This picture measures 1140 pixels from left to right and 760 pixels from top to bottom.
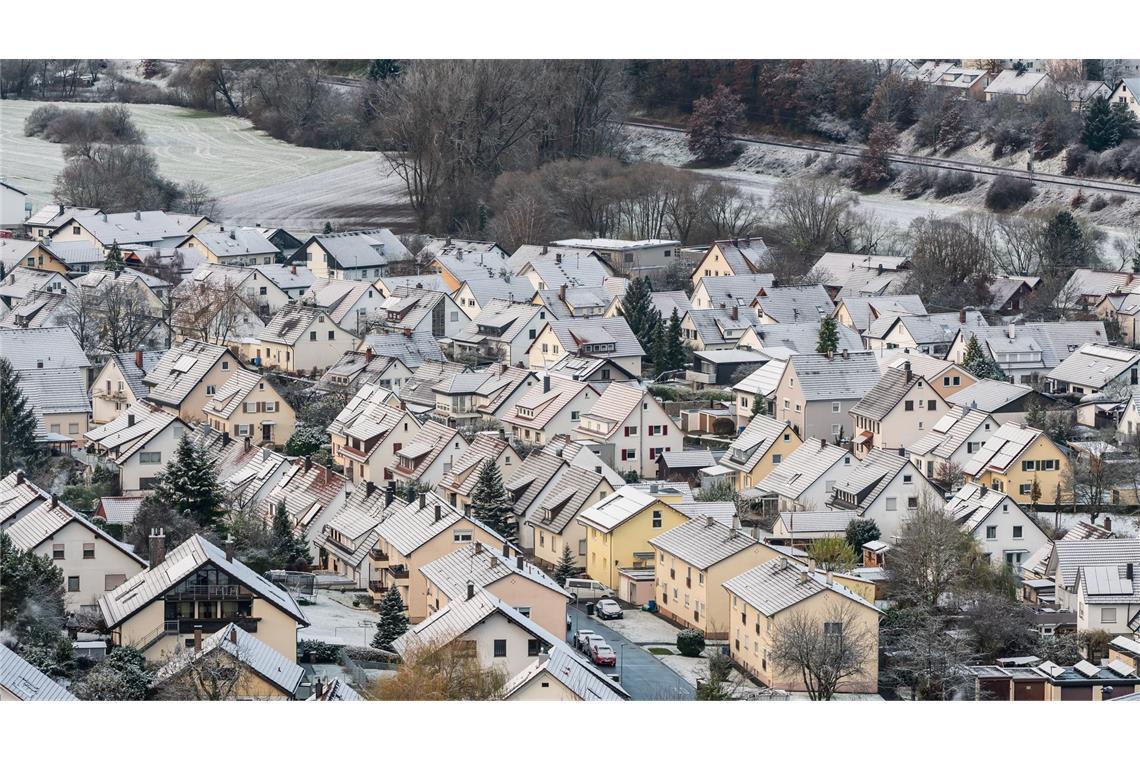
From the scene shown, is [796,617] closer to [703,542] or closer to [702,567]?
[702,567]

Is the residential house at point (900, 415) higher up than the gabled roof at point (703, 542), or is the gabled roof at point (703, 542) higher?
the gabled roof at point (703, 542)

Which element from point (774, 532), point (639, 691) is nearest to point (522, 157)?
point (774, 532)

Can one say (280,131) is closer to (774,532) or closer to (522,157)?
(522,157)

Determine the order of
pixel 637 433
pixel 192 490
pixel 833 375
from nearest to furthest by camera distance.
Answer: pixel 192 490 < pixel 637 433 < pixel 833 375

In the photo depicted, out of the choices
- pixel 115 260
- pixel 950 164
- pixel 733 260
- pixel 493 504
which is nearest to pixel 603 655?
pixel 493 504

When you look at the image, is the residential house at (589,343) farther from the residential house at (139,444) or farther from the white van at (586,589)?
the white van at (586,589)

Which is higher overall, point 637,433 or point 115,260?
point 637,433

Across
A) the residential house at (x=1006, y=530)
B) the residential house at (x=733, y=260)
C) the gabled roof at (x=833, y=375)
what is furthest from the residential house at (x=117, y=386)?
the residential house at (x=1006, y=530)

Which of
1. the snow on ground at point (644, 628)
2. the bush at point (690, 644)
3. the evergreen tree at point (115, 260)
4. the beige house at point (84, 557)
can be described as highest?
the beige house at point (84, 557)
